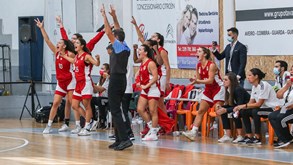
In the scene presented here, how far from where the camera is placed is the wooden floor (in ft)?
45.9

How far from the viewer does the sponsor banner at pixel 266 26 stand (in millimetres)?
17750

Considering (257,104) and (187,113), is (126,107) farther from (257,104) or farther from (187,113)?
(257,104)

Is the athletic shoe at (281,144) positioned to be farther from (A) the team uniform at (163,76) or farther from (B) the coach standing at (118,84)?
(A) the team uniform at (163,76)

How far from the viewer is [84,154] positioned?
15.2 meters

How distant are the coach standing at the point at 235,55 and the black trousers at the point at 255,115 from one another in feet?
4.39

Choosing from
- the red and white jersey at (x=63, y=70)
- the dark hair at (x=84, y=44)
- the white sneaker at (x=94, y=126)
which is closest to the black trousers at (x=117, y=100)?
the dark hair at (x=84, y=44)

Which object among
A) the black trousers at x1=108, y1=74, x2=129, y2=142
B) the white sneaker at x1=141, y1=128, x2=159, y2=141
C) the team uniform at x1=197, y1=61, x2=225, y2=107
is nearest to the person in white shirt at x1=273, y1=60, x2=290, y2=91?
the team uniform at x1=197, y1=61, x2=225, y2=107

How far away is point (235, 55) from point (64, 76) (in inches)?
155

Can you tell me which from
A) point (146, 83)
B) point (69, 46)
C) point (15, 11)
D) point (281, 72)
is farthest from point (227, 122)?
point (15, 11)

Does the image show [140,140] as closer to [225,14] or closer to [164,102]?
[164,102]

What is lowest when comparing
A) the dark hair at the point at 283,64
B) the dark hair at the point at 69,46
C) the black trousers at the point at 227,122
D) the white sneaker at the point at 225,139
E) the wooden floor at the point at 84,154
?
the wooden floor at the point at 84,154

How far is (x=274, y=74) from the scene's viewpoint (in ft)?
58.6

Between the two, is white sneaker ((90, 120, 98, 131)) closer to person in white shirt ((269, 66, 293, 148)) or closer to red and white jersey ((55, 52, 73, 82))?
red and white jersey ((55, 52, 73, 82))

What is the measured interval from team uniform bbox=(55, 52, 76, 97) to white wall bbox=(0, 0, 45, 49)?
740 centimetres
